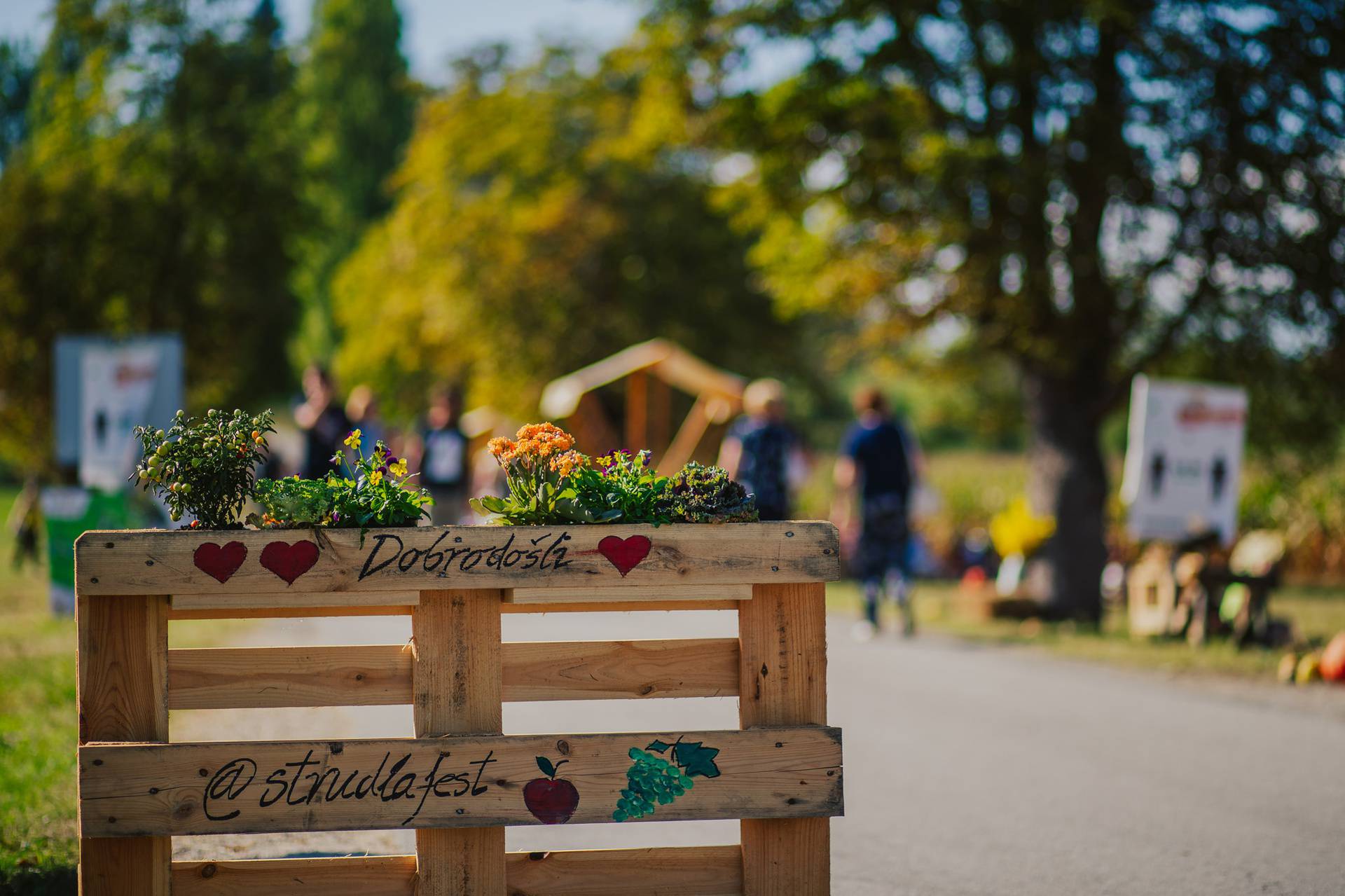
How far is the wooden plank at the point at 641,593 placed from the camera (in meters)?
3.62

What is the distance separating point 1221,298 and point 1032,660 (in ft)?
15.6

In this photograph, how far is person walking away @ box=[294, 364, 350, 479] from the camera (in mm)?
10625

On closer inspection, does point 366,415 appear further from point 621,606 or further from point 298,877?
point 298,877

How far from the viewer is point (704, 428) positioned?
63.8 feet

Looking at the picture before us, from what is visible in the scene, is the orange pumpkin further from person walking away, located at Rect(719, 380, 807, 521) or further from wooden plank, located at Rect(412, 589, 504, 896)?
wooden plank, located at Rect(412, 589, 504, 896)

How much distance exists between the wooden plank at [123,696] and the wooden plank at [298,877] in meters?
0.09

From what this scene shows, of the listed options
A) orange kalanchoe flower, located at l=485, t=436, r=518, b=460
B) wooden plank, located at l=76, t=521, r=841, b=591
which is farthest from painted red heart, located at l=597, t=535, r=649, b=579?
orange kalanchoe flower, located at l=485, t=436, r=518, b=460

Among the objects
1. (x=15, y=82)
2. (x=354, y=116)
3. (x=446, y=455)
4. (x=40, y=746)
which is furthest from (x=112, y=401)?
(x=354, y=116)

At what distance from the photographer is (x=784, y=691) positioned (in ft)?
12.1

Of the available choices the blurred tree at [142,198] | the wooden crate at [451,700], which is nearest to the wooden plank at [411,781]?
the wooden crate at [451,700]

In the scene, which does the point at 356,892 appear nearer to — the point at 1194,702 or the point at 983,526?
the point at 1194,702

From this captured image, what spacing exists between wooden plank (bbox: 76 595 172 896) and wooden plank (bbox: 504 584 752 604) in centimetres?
99

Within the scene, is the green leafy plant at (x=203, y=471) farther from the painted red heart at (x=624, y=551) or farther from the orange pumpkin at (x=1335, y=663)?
the orange pumpkin at (x=1335, y=663)

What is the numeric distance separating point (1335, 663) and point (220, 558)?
27.4 feet
